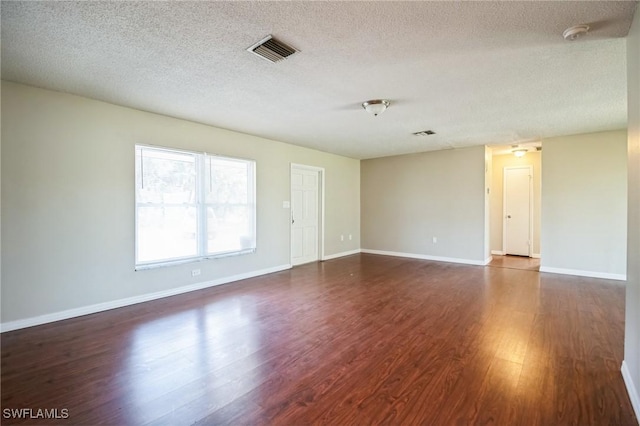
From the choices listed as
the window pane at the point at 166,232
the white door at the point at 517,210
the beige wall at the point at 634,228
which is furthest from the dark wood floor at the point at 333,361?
the white door at the point at 517,210

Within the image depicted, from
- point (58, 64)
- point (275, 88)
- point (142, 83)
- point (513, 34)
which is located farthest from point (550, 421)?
point (58, 64)

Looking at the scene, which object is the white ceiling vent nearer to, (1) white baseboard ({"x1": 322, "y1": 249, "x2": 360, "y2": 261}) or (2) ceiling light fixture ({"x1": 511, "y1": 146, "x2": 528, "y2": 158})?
(1) white baseboard ({"x1": 322, "y1": 249, "x2": 360, "y2": 261})

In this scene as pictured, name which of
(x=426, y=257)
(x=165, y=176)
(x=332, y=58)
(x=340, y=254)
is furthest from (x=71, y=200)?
(x=426, y=257)

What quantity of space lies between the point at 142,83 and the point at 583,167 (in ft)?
22.5

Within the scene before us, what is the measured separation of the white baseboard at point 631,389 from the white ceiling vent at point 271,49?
130 inches

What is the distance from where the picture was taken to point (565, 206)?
17.4 feet

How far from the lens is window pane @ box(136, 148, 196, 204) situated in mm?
3881

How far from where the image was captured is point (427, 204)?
6938 mm

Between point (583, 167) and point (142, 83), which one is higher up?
point (142, 83)

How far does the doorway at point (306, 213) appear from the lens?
6.27m

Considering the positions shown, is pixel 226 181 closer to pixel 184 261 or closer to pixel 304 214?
pixel 184 261

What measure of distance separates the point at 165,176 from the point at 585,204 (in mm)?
6972

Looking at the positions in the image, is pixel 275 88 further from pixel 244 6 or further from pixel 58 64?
pixel 58 64

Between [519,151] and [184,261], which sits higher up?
[519,151]
